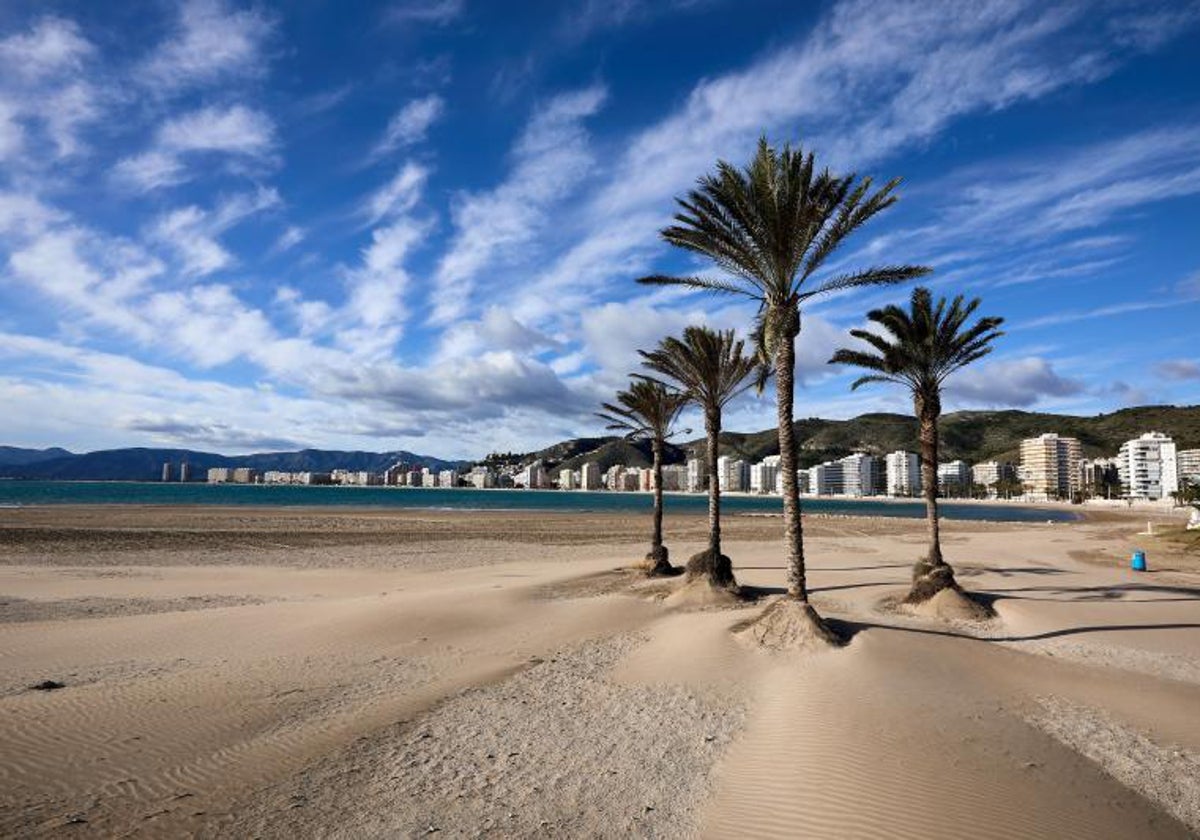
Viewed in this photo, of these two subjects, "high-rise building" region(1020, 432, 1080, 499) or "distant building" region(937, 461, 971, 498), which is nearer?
"high-rise building" region(1020, 432, 1080, 499)

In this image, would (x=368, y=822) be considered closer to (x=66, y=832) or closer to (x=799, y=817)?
(x=66, y=832)

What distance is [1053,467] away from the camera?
167 metres

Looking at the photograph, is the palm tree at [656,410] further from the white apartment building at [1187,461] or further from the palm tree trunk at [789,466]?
the white apartment building at [1187,461]

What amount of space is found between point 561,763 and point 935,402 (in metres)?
17.2

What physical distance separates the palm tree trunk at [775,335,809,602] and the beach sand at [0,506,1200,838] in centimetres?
125

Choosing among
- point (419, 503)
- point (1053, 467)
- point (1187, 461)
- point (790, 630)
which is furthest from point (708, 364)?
point (1053, 467)

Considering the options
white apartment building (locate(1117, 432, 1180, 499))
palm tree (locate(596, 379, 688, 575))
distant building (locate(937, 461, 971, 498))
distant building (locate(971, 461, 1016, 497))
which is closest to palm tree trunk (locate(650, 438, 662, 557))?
palm tree (locate(596, 379, 688, 575))

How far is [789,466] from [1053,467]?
638 ft

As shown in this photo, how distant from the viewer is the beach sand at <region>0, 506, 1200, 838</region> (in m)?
5.71

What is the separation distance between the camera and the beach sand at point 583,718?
5.71 m

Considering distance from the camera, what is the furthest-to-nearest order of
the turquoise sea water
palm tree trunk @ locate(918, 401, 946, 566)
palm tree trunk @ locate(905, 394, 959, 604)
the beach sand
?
the turquoise sea water < palm tree trunk @ locate(918, 401, 946, 566) < palm tree trunk @ locate(905, 394, 959, 604) < the beach sand

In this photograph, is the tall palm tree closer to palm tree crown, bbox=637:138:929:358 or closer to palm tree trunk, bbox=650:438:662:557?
palm tree crown, bbox=637:138:929:358

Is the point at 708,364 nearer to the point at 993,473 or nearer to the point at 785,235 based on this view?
the point at 785,235

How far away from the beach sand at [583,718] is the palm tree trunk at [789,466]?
1.25 metres
